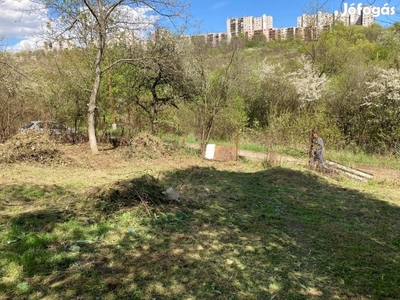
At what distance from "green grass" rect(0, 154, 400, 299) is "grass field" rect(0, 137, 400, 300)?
0.6 inches

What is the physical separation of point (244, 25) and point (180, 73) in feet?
80.0

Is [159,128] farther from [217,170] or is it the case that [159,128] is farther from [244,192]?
[244,192]

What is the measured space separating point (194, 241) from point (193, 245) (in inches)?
5.3

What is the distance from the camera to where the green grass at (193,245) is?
10.2 feet

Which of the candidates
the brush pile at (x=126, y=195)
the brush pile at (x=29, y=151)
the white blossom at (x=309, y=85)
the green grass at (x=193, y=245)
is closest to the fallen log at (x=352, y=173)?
the green grass at (x=193, y=245)

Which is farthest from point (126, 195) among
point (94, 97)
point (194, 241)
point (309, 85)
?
point (309, 85)

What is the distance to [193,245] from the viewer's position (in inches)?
161

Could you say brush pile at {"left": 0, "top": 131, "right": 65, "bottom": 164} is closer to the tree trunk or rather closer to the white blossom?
the tree trunk

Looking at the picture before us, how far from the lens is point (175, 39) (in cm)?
1201

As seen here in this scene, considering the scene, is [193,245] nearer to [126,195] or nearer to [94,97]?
[126,195]

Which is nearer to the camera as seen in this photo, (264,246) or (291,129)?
(264,246)

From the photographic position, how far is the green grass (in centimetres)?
311

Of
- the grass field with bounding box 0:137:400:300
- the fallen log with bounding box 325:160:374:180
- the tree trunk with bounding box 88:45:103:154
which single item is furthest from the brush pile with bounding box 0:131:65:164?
the fallen log with bounding box 325:160:374:180

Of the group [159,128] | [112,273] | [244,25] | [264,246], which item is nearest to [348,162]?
[159,128]
